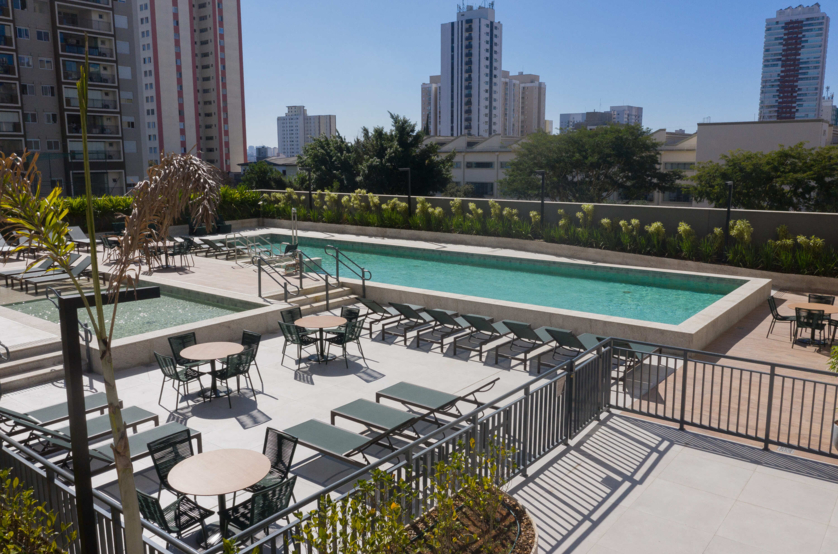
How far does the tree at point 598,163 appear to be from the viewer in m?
52.3

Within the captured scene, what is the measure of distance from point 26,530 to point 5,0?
59.4m

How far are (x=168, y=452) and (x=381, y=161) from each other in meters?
35.9

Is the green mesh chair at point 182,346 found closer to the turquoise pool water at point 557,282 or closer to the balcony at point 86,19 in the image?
the turquoise pool water at point 557,282

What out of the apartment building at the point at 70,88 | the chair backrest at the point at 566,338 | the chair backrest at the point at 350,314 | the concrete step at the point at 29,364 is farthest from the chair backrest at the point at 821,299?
the apartment building at the point at 70,88

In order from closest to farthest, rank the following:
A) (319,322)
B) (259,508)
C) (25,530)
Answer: (25,530)
(259,508)
(319,322)

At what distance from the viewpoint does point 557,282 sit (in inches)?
748

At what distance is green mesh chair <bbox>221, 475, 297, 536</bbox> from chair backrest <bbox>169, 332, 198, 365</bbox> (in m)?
4.66

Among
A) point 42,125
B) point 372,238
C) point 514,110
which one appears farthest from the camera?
point 514,110

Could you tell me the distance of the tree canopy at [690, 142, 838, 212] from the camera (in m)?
34.4

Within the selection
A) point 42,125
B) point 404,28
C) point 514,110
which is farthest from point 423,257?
point 514,110


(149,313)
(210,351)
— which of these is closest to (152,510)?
(210,351)

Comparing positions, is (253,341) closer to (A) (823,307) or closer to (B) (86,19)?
(A) (823,307)

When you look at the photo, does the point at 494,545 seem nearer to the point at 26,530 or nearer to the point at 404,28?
the point at 26,530

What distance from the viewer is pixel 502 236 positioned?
2483 cm
